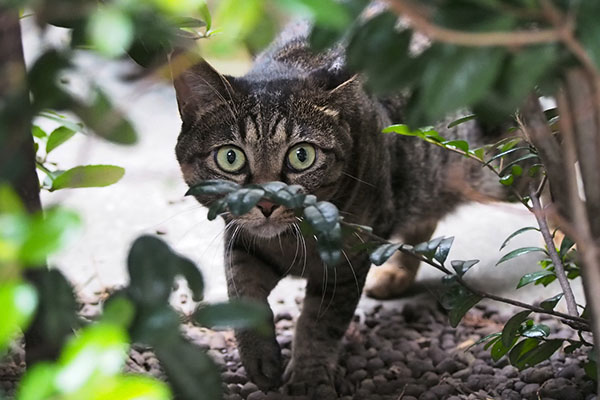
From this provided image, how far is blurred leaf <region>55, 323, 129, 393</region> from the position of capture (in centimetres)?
57

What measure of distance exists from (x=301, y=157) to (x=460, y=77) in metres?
1.08

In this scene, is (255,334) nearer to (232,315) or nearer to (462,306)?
(462,306)

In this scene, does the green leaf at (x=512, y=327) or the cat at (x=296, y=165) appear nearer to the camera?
the green leaf at (x=512, y=327)

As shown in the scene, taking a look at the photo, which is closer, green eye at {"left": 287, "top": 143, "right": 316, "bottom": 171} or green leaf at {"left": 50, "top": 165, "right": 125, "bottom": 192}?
green leaf at {"left": 50, "top": 165, "right": 125, "bottom": 192}

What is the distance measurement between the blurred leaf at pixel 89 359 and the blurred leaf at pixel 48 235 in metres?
0.08

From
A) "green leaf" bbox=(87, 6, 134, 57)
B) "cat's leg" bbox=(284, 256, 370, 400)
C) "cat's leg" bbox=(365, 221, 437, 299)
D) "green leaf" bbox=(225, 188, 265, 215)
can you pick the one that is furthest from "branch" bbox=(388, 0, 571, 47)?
"cat's leg" bbox=(365, 221, 437, 299)

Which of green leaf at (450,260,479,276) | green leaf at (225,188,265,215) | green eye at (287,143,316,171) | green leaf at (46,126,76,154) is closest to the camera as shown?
green leaf at (225,188,265,215)

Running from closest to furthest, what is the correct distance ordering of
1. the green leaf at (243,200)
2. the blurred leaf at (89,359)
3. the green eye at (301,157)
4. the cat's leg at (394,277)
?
the blurred leaf at (89,359) < the green leaf at (243,200) < the green eye at (301,157) < the cat's leg at (394,277)

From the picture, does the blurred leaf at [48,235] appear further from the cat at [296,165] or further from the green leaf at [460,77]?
the cat at [296,165]

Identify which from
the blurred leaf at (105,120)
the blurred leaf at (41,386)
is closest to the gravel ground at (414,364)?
the blurred leaf at (105,120)

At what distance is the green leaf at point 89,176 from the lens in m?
1.48

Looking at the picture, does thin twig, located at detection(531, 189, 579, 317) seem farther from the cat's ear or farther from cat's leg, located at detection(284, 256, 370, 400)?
the cat's ear

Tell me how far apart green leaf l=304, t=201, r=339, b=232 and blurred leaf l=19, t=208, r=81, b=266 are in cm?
54

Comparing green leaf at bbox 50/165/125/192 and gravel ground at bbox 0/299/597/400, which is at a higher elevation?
green leaf at bbox 50/165/125/192
